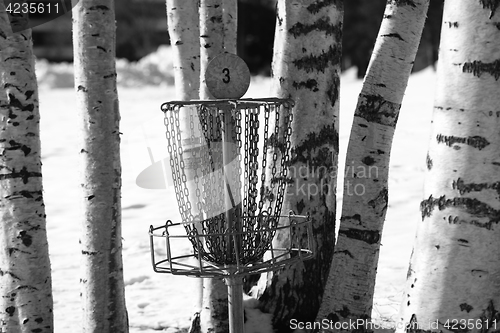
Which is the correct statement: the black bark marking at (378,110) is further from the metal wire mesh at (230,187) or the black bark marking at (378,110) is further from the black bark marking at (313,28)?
the metal wire mesh at (230,187)

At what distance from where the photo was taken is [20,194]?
405 cm

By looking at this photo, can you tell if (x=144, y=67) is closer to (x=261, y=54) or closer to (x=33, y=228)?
(x=261, y=54)

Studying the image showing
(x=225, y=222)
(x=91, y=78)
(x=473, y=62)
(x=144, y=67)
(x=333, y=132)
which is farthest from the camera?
(x=144, y=67)

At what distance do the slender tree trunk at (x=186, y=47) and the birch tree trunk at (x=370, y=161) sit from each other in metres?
1.31

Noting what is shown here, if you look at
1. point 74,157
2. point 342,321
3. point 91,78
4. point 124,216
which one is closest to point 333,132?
point 342,321

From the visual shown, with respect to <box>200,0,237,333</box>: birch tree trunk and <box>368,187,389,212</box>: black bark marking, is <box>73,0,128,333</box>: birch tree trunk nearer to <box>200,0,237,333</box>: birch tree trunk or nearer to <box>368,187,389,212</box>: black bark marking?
<box>200,0,237,333</box>: birch tree trunk

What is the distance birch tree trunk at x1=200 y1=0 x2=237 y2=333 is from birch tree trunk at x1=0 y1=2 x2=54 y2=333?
42.9 inches

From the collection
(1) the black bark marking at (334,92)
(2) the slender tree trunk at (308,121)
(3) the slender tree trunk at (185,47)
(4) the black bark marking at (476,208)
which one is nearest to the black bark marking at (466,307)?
(4) the black bark marking at (476,208)

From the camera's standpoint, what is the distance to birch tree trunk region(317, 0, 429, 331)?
413 centimetres

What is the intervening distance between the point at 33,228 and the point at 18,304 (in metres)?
0.49

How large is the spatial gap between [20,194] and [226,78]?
1.70m

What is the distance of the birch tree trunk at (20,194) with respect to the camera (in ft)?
13.2

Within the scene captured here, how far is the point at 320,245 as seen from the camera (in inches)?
177

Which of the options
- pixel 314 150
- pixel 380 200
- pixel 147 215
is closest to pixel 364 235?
pixel 380 200
